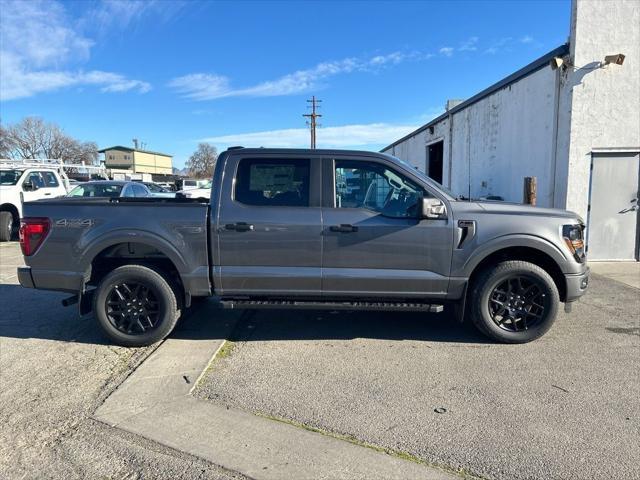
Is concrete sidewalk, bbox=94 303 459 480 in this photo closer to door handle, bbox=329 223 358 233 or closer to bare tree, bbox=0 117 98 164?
door handle, bbox=329 223 358 233

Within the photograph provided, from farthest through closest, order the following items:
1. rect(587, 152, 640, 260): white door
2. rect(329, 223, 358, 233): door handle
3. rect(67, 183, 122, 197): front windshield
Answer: rect(67, 183, 122, 197): front windshield < rect(587, 152, 640, 260): white door < rect(329, 223, 358, 233): door handle

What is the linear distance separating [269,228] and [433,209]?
157 cm

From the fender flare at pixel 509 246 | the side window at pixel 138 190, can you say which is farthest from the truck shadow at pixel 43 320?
the side window at pixel 138 190

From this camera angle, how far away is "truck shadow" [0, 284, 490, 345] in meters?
4.97

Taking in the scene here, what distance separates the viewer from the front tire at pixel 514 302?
14.9ft

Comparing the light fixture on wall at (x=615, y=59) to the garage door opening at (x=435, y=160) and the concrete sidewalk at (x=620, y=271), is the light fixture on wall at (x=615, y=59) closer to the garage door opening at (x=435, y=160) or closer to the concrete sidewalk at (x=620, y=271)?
the concrete sidewalk at (x=620, y=271)

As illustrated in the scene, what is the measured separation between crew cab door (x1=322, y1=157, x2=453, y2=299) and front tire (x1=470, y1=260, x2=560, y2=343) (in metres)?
0.40

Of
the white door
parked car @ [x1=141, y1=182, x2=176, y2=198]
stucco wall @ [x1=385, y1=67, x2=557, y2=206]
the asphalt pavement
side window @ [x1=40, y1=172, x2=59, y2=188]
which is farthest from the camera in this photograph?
side window @ [x1=40, y1=172, x2=59, y2=188]

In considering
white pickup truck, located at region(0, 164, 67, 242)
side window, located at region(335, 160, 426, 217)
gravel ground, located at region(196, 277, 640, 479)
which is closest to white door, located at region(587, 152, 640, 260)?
gravel ground, located at region(196, 277, 640, 479)

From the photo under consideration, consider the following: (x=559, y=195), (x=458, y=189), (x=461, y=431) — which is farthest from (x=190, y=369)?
(x=458, y=189)

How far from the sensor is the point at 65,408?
11.3 ft

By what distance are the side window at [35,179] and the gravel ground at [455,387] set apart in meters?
10.6

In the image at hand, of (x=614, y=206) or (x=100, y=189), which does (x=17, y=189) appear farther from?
(x=614, y=206)

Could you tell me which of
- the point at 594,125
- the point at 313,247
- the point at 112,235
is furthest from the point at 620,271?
the point at 112,235
